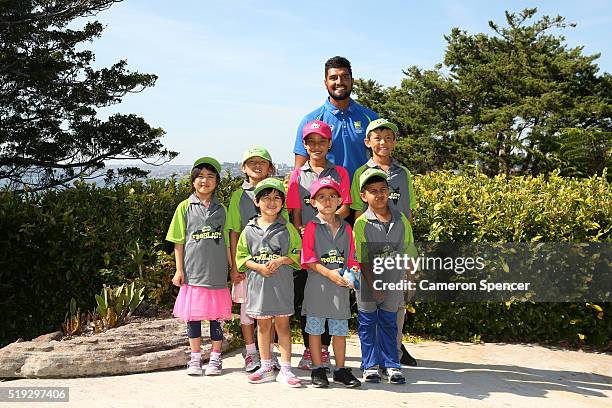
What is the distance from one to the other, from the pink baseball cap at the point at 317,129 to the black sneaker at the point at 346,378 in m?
1.80

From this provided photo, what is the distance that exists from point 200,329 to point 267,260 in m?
0.90

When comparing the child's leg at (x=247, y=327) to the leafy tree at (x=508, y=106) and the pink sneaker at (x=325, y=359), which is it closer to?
the pink sneaker at (x=325, y=359)

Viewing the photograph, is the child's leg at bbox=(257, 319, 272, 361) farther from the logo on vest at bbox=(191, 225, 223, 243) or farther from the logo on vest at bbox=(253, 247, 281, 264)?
the logo on vest at bbox=(191, 225, 223, 243)

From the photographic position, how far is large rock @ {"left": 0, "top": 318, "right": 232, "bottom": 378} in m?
5.11

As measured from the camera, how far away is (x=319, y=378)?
454cm

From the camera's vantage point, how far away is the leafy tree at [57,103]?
55.1 feet

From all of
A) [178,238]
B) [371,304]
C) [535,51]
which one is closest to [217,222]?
[178,238]

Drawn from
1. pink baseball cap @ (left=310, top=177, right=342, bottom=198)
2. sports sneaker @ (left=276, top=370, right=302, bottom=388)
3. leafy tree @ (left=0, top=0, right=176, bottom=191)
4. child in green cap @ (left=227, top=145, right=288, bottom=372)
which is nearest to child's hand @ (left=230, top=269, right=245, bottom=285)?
child in green cap @ (left=227, top=145, right=288, bottom=372)

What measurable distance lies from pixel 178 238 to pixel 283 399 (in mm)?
1560

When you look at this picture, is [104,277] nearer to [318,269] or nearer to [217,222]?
[217,222]

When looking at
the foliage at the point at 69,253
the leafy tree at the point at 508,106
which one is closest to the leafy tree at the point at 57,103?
the foliage at the point at 69,253

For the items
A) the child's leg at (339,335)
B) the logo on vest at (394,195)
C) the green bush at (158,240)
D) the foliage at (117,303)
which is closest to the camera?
the child's leg at (339,335)

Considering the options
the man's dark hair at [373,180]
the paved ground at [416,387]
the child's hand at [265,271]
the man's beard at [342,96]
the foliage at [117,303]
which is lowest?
the paved ground at [416,387]

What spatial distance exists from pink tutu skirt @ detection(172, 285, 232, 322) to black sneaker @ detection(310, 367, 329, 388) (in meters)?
0.91
